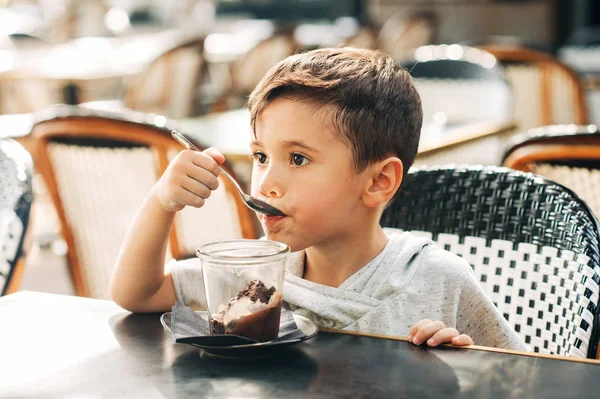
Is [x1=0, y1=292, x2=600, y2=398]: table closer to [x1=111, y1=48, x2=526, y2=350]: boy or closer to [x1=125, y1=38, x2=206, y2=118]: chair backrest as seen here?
[x1=111, y1=48, x2=526, y2=350]: boy

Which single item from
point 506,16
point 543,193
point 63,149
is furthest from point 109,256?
point 506,16

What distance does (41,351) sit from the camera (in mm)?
908

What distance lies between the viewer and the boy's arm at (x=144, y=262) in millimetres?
1099

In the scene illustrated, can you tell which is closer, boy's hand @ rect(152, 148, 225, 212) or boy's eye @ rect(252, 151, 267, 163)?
boy's hand @ rect(152, 148, 225, 212)

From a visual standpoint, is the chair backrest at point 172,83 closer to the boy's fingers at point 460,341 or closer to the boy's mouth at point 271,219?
the boy's mouth at point 271,219

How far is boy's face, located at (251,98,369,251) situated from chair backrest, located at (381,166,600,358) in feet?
0.99

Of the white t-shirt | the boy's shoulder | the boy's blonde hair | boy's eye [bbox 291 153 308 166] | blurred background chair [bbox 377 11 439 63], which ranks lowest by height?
the white t-shirt

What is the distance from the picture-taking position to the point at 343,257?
124 cm

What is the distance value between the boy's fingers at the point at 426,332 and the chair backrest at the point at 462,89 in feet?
8.17

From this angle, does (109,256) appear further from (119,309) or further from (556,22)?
(556,22)

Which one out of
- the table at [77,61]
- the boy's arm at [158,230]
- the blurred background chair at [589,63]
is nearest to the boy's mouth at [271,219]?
the boy's arm at [158,230]

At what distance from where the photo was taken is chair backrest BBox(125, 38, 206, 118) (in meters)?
4.22

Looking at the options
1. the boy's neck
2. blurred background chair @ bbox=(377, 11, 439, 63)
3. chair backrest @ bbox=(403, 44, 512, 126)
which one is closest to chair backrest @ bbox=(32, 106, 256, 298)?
the boy's neck

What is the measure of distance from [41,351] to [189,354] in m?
0.16
